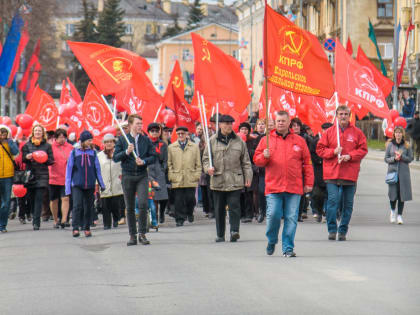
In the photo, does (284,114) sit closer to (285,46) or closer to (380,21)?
(285,46)

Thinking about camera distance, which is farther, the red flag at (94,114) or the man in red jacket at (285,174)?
the red flag at (94,114)

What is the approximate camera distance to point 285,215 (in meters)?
11.9

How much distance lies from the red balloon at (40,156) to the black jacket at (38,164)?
0.10m

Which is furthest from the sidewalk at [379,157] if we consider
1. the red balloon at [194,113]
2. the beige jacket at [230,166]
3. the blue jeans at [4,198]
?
the beige jacket at [230,166]

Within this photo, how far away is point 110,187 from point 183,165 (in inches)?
50.6

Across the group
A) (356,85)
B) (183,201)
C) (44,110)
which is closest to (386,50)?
(44,110)

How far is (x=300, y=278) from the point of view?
995 cm

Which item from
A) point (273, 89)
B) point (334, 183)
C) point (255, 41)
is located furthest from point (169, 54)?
point (334, 183)

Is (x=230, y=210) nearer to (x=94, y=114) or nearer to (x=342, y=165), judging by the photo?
(x=342, y=165)

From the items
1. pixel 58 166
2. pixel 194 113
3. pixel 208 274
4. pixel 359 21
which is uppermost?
pixel 359 21

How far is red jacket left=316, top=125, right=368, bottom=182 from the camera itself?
45.1ft

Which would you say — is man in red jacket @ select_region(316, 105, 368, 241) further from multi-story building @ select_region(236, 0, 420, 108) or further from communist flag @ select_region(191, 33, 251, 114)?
multi-story building @ select_region(236, 0, 420, 108)

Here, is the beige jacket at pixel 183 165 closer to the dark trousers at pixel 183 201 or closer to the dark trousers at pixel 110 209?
the dark trousers at pixel 183 201

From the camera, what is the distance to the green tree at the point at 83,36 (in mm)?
119562
